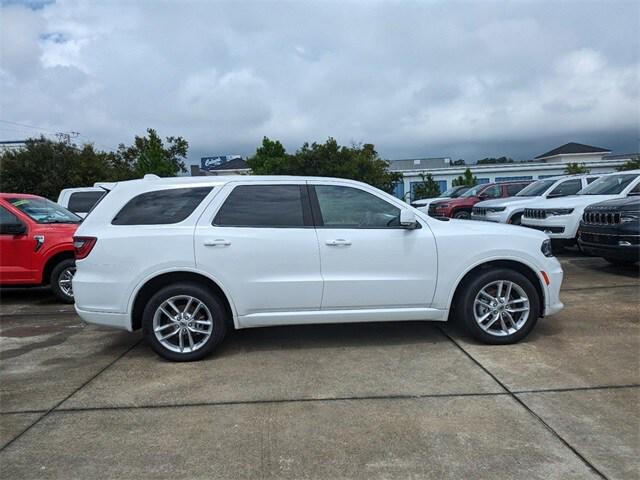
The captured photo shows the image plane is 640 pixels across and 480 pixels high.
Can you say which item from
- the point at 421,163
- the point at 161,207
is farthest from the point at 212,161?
the point at 161,207

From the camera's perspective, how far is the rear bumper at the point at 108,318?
4738mm

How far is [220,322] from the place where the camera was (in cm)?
475

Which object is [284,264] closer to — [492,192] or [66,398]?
[66,398]

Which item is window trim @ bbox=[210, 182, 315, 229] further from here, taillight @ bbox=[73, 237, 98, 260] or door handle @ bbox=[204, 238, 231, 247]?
taillight @ bbox=[73, 237, 98, 260]

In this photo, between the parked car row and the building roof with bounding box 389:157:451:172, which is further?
the building roof with bounding box 389:157:451:172

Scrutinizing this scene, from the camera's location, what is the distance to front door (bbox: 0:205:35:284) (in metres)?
7.56

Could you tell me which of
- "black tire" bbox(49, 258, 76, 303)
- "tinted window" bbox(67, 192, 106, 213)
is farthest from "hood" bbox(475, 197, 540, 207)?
"tinted window" bbox(67, 192, 106, 213)

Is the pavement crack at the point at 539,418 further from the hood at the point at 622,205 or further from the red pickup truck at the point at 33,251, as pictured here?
the red pickup truck at the point at 33,251

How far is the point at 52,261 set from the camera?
25.7 feet

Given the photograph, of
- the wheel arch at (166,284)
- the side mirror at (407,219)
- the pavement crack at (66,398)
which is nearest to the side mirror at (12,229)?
the pavement crack at (66,398)

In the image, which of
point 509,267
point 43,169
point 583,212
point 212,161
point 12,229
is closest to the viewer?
point 509,267

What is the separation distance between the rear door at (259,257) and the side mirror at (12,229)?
438 cm

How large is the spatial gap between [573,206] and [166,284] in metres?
8.56

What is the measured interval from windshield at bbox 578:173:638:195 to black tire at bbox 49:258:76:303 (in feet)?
33.5
